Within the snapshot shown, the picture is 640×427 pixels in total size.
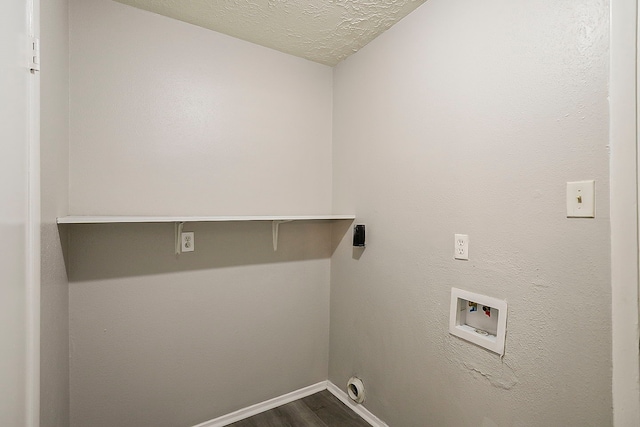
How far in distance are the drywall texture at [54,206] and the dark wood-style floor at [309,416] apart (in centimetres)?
106

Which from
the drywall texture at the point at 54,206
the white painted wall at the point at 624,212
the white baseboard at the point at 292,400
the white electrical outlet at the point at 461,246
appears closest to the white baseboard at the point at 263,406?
the white baseboard at the point at 292,400

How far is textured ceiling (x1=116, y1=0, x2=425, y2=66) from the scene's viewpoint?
1.62 meters

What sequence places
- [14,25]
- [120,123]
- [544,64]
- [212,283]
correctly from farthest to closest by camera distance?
1. [212,283]
2. [120,123]
3. [544,64]
4. [14,25]

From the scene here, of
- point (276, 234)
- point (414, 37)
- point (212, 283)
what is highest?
point (414, 37)

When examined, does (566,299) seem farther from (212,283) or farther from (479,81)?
(212,283)

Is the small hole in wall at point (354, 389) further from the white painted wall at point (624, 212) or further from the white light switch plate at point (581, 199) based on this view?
the white light switch plate at point (581, 199)

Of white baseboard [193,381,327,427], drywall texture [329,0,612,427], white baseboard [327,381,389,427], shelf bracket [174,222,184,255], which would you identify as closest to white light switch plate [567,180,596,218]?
drywall texture [329,0,612,427]

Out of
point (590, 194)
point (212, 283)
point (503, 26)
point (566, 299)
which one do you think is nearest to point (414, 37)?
point (503, 26)

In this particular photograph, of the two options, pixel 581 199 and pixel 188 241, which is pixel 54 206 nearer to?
pixel 188 241

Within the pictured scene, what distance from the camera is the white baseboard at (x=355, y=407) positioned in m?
1.91

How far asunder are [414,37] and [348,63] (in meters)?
0.61

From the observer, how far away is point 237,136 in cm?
198

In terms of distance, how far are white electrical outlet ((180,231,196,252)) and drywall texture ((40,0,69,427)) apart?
552mm

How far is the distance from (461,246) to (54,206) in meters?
1.80
